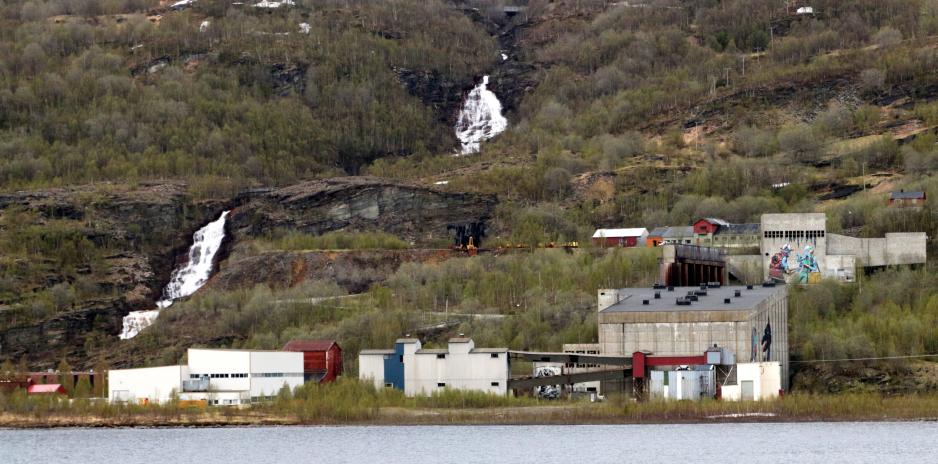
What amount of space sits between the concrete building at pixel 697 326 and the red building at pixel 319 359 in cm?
1894

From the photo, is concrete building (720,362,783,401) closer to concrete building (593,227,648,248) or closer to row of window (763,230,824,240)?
row of window (763,230,824,240)

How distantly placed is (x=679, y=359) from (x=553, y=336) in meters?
19.5

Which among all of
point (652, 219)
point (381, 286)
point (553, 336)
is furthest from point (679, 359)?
point (652, 219)

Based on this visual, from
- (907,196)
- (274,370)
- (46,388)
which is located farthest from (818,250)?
(46,388)

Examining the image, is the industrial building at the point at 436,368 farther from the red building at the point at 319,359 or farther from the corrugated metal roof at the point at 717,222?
the corrugated metal roof at the point at 717,222

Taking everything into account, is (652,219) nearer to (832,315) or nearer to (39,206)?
(832,315)

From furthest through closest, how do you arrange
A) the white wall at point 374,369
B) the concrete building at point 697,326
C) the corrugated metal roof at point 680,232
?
the corrugated metal roof at point 680,232, the white wall at point 374,369, the concrete building at point 697,326

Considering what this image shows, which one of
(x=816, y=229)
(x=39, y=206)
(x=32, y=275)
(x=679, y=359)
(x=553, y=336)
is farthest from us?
(x=39, y=206)

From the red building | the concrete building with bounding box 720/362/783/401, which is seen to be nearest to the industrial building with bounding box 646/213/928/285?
the concrete building with bounding box 720/362/783/401

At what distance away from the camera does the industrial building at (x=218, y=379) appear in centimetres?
14012

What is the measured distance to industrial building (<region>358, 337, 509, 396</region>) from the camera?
138m

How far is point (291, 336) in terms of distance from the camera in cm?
16075

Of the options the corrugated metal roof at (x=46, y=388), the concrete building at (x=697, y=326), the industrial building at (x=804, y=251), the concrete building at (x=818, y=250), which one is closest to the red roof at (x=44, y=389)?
the corrugated metal roof at (x=46, y=388)

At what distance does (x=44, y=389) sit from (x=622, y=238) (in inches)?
2366
